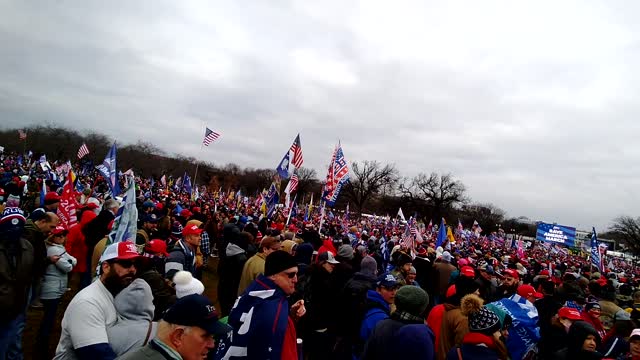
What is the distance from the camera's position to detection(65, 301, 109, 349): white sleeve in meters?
2.45

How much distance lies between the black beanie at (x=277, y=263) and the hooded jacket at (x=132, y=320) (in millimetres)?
924

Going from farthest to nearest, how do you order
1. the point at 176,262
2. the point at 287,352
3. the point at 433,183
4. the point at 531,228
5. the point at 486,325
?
the point at 531,228 < the point at 433,183 < the point at 176,262 < the point at 486,325 < the point at 287,352

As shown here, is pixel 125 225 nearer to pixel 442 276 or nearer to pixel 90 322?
pixel 90 322

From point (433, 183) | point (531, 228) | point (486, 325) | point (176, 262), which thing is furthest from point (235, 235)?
point (531, 228)

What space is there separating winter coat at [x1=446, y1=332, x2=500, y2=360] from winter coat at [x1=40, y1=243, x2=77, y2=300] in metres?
Answer: 4.76

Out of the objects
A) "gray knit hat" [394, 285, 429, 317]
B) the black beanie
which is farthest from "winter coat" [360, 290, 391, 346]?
the black beanie

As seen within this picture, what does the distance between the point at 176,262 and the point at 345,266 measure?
8.27 ft

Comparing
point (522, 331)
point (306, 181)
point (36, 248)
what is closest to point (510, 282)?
point (522, 331)

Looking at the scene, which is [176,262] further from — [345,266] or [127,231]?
[345,266]

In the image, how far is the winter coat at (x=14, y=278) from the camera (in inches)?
132

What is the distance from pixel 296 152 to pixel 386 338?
1070cm

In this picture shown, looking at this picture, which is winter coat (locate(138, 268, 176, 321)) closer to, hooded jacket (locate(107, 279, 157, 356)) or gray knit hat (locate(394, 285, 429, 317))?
hooded jacket (locate(107, 279, 157, 356))

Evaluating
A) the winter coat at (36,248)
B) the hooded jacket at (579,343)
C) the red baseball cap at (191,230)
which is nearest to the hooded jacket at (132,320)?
the winter coat at (36,248)

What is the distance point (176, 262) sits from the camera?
5.12 metres
